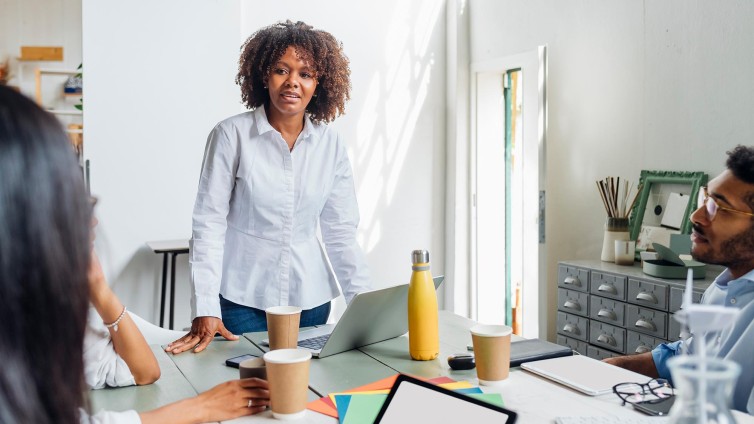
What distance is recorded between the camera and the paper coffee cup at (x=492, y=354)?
146cm

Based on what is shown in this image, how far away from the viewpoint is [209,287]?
2033mm

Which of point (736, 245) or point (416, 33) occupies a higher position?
point (416, 33)

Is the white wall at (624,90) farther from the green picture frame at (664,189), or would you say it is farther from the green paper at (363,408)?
the green paper at (363,408)

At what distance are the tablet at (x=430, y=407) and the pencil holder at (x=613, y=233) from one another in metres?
2.36

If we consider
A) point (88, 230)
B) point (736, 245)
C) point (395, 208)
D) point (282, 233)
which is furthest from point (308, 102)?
point (395, 208)

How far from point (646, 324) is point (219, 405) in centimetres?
208

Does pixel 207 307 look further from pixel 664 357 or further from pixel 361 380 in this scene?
pixel 664 357

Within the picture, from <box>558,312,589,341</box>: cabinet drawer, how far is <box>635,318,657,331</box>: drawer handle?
32cm

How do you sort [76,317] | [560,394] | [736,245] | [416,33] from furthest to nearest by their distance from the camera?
[416,33]
[736,245]
[560,394]
[76,317]

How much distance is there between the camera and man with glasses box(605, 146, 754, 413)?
5.70 feet

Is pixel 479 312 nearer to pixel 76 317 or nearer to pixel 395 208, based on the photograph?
pixel 395 208

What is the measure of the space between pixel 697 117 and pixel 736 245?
1415 millimetres

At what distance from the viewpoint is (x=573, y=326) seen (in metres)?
3.29

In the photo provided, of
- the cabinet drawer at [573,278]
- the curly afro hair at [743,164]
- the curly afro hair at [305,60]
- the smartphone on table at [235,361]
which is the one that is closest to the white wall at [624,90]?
the cabinet drawer at [573,278]
